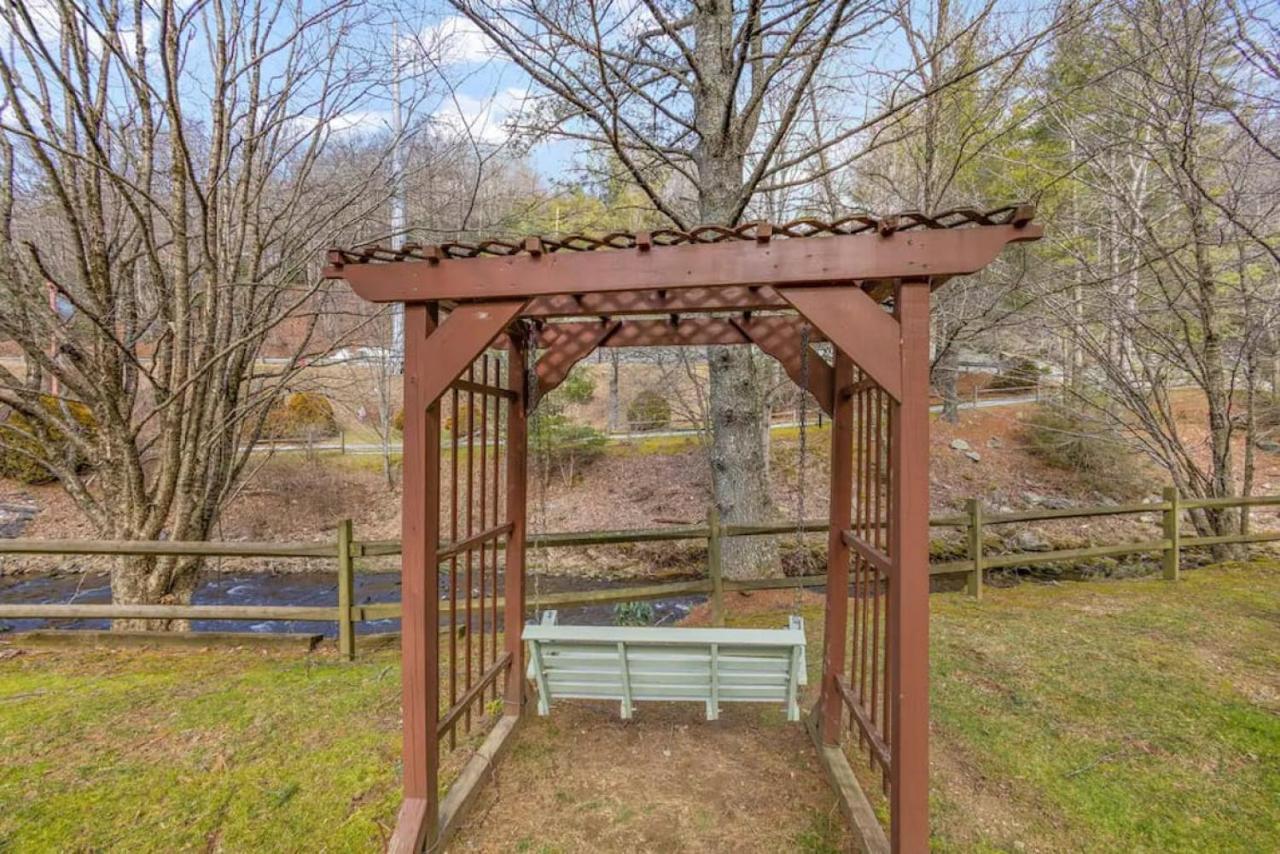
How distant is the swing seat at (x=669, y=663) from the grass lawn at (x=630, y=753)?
0.38 metres

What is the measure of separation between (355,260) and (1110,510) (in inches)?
269

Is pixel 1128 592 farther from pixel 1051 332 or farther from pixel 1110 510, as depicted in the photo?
pixel 1051 332

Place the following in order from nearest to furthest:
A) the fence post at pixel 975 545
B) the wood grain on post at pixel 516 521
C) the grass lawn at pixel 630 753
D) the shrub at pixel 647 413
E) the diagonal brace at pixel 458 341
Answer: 1. the diagonal brace at pixel 458 341
2. the grass lawn at pixel 630 753
3. the wood grain on post at pixel 516 521
4. the fence post at pixel 975 545
5. the shrub at pixel 647 413

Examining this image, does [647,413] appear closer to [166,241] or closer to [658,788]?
[166,241]

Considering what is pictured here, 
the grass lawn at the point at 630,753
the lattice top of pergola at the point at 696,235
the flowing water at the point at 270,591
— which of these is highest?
the lattice top of pergola at the point at 696,235

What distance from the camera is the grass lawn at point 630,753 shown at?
7.68 ft

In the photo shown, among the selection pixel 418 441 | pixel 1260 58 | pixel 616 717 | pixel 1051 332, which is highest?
pixel 1260 58

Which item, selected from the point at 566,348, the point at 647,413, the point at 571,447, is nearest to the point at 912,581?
the point at 566,348

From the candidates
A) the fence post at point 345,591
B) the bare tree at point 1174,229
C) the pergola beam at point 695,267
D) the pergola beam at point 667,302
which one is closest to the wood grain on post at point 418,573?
the pergola beam at point 695,267

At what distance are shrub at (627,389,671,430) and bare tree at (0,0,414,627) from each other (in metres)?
9.61

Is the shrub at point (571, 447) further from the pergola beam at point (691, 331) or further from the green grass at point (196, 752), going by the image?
the pergola beam at point (691, 331)

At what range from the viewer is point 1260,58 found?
4203mm

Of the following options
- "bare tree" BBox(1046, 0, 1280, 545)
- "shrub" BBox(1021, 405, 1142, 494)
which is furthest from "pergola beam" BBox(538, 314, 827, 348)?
"shrub" BBox(1021, 405, 1142, 494)

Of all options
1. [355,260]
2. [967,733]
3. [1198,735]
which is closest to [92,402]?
[355,260]
